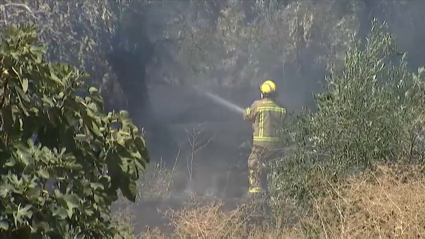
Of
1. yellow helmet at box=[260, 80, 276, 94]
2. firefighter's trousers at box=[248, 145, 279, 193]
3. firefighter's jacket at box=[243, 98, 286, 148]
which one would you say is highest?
yellow helmet at box=[260, 80, 276, 94]

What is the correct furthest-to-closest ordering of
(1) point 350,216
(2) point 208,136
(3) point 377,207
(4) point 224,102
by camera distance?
(4) point 224,102
(2) point 208,136
(1) point 350,216
(3) point 377,207

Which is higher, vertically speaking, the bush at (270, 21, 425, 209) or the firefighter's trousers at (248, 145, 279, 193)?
the bush at (270, 21, 425, 209)

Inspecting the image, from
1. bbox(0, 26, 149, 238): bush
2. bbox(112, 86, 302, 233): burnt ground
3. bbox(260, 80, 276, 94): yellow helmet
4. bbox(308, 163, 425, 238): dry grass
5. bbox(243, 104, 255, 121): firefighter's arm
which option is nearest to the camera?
bbox(0, 26, 149, 238): bush

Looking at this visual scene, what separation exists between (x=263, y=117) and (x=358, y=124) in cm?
383

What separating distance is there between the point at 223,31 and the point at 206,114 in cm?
150

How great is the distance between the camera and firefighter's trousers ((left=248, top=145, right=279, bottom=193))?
8648 millimetres

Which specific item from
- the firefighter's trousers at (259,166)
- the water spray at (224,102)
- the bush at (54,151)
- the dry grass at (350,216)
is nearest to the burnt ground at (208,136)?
the water spray at (224,102)

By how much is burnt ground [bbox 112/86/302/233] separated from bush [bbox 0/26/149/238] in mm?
6306

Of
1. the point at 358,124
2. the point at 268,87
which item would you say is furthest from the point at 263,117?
the point at 358,124

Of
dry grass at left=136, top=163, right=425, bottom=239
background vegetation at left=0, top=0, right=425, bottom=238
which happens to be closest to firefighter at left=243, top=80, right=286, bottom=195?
background vegetation at left=0, top=0, right=425, bottom=238

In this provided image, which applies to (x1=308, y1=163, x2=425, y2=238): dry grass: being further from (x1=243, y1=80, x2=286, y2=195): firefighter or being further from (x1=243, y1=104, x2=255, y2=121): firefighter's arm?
(x1=243, y1=104, x2=255, y2=121): firefighter's arm

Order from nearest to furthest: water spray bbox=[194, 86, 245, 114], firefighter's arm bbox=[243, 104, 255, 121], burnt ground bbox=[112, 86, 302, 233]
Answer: burnt ground bbox=[112, 86, 302, 233]
firefighter's arm bbox=[243, 104, 255, 121]
water spray bbox=[194, 86, 245, 114]

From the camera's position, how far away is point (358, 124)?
22.6 ft

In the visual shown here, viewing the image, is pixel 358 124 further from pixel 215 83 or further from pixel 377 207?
pixel 215 83
